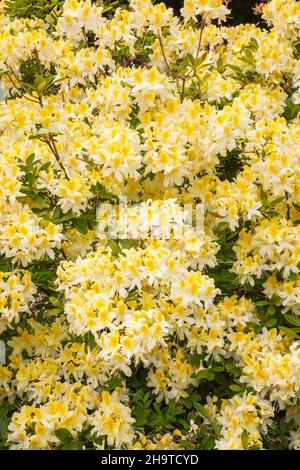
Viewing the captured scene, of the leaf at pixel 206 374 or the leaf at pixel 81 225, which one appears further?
the leaf at pixel 81 225

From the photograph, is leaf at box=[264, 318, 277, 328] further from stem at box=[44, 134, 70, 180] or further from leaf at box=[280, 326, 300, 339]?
stem at box=[44, 134, 70, 180]

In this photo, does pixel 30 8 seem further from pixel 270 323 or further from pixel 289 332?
pixel 289 332

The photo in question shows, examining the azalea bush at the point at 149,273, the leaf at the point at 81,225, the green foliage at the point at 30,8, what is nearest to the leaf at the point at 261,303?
the azalea bush at the point at 149,273

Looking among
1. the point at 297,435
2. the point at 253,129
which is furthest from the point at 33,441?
the point at 253,129

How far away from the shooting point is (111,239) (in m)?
2.66

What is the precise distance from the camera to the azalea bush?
2416 mm

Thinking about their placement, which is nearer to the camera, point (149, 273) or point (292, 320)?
point (149, 273)

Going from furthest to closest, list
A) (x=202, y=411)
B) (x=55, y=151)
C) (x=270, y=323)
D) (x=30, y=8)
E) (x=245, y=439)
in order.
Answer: (x=30, y=8)
(x=55, y=151)
(x=270, y=323)
(x=202, y=411)
(x=245, y=439)

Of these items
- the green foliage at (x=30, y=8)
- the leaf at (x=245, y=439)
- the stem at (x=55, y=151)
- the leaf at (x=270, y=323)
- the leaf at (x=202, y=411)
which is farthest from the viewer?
the green foliage at (x=30, y=8)

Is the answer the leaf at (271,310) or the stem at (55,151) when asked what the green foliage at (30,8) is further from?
the leaf at (271,310)

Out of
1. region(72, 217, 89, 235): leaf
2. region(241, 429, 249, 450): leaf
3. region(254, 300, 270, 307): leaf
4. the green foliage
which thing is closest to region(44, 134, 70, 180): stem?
region(72, 217, 89, 235): leaf

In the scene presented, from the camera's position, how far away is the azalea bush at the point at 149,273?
242 centimetres

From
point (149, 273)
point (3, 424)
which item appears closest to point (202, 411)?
point (149, 273)

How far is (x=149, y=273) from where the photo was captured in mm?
2385
